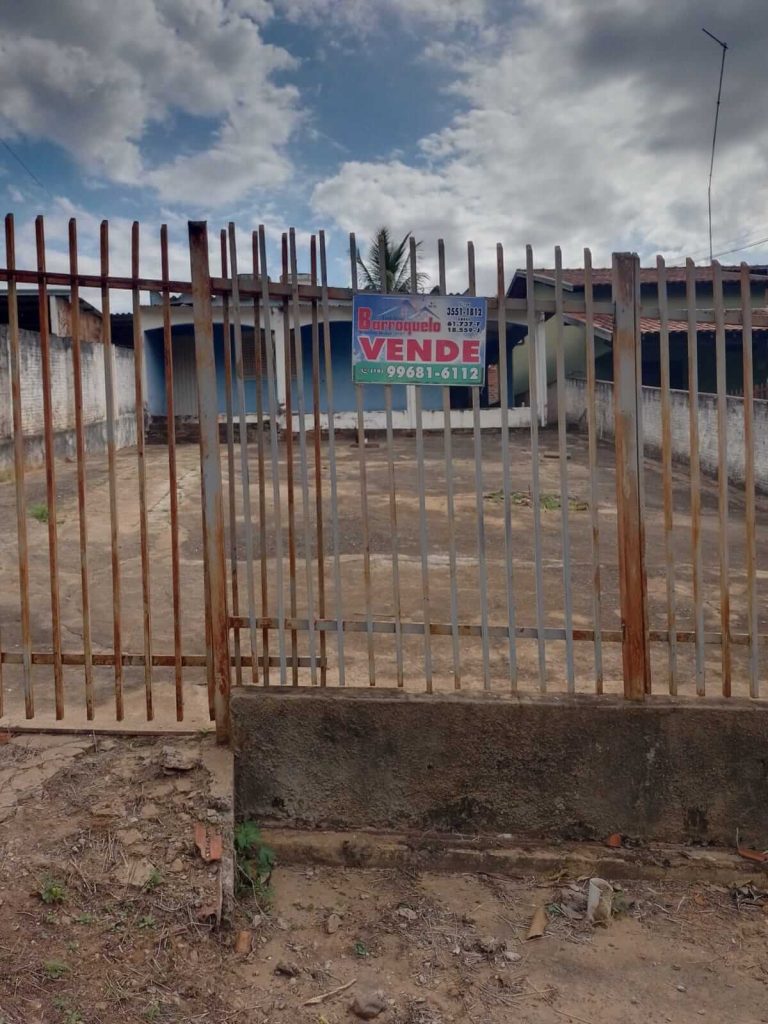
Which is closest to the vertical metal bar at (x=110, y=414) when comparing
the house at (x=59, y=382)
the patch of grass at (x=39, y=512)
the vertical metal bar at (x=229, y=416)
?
the vertical metal bar at (x=229, y=416)

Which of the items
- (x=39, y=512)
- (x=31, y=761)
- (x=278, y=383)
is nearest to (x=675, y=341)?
(x=278, y=383)

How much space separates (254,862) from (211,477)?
4.71 feet

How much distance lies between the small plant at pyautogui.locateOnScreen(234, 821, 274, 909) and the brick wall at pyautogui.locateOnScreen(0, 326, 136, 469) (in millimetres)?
9876

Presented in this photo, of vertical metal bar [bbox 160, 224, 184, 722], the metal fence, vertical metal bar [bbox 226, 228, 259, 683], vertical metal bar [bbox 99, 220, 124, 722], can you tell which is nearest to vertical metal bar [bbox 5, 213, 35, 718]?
the metal fence

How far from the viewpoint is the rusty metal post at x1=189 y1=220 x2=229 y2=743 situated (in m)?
3.20

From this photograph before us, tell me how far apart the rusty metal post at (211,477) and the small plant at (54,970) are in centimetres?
110

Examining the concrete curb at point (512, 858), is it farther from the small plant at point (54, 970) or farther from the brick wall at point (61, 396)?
the brick wall at point (61, 396)

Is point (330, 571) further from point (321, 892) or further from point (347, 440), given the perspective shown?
point (347, 440)

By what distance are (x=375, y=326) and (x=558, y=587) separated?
361 cm

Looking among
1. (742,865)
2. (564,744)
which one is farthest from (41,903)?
(742,865)

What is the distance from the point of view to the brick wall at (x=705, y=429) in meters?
11.9

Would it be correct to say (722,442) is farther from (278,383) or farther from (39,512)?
(278,383)

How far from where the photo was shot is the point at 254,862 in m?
3.09

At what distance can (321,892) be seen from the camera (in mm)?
3078
